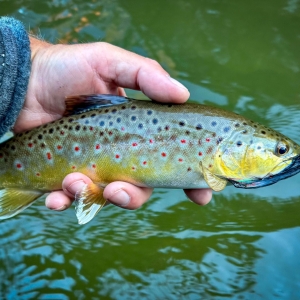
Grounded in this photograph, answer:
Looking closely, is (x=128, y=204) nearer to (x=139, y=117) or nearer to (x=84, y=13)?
(x=139, y=117)

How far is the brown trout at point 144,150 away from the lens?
1823 millimetres

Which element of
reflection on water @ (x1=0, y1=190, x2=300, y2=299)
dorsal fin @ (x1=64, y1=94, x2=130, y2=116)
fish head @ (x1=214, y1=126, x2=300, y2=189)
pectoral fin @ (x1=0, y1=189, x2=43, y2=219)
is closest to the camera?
fish head @ (x1=214, y1=126, x2=300, y2=189)

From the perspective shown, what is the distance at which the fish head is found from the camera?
5.94 feet

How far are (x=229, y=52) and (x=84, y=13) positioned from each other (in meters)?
1.62

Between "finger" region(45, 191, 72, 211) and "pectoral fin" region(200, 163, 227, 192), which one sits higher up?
"pectoral fin" region(200, 163, 227, 192)

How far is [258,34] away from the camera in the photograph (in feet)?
13.7

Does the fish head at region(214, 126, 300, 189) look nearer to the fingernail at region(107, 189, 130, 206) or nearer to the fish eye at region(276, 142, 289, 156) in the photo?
the fish eye at region(276, 142, 289, 156)

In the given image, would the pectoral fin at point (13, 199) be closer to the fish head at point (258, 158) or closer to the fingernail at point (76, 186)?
the fingernail at point (76, 186)

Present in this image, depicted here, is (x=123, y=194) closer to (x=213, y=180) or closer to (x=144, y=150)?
(x=144, y=150)

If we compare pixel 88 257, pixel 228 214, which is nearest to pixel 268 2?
pixel 228 214

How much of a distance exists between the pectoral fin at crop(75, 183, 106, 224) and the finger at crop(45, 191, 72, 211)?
0.16 m

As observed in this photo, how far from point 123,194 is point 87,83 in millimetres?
670

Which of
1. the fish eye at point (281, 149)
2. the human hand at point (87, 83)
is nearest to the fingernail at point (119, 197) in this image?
the human hand at point (87, 83)

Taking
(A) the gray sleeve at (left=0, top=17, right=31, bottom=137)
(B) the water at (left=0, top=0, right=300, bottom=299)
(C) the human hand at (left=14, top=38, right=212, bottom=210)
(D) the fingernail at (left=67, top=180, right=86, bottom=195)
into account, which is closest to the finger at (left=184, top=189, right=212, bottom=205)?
(C) the human hand at (left=14, top=38, right=212, bottom=210)
